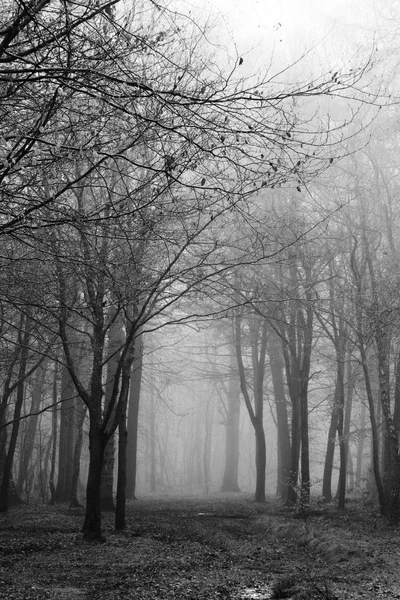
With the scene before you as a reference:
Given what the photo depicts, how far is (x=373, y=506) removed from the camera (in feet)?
51.0

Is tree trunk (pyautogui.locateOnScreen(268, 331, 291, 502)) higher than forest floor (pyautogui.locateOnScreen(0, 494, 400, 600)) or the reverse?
higher

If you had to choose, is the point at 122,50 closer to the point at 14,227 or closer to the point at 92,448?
the point at 14,227

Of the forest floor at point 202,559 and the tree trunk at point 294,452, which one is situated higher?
the tree trunk at point 294,452

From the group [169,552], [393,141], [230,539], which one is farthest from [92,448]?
[393,141]

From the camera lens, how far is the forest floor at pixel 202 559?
6.39 m

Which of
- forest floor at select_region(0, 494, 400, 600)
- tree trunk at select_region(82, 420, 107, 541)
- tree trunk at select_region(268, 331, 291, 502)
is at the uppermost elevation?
tree trunk at select_region(268, 331, 291, 502)

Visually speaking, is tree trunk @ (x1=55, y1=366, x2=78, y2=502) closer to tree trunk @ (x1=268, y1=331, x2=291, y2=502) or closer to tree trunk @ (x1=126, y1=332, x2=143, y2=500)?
tree trunk @ (x1=126, y1=332, x2=143, y2=500)

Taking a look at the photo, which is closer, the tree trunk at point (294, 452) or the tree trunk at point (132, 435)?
the tree trunk at point (294, 452)

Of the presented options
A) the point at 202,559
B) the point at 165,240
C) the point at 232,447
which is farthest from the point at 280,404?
the point at 165,240

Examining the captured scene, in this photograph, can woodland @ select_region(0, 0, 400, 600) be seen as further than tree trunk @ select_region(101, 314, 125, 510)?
No

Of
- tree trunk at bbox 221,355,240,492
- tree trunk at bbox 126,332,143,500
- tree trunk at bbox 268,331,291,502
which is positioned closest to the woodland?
tree trunk at bbox 126,332,143,500

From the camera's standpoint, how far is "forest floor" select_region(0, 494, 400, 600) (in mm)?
6391

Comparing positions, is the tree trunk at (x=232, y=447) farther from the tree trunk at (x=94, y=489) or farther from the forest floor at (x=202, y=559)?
the tree trunk at (x=94, y=489)

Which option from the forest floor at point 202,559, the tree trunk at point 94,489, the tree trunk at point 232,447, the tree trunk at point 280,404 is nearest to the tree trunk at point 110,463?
the forest floor at point 202,559
